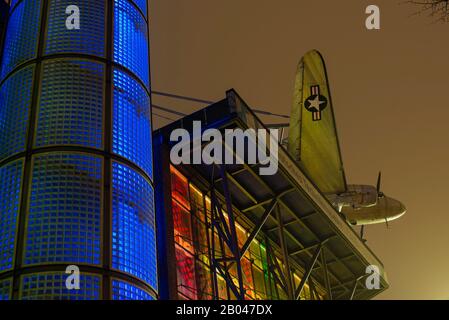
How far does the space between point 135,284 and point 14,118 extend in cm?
456

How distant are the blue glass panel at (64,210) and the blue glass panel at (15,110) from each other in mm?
886

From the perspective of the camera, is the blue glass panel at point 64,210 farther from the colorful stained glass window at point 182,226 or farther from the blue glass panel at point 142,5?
the colorful stained glass window at point 182,226

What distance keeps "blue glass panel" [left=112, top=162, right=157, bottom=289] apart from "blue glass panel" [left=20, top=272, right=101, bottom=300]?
67 cm

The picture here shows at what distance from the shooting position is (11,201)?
1394cm

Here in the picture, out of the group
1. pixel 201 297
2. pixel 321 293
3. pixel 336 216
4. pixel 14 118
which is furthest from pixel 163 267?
pixel 321 293

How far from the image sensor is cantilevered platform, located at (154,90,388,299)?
23469 mm

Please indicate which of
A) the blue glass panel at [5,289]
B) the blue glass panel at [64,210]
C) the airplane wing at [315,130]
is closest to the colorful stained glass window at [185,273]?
the blue glass panel at [64,210]

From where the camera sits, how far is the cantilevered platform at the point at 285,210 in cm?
2347

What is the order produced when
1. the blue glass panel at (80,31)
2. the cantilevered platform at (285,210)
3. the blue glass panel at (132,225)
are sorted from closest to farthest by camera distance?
the blue glass panel at (132,225) < the blue glass panel at (80,31) < the cantilevered platform at (285,210)

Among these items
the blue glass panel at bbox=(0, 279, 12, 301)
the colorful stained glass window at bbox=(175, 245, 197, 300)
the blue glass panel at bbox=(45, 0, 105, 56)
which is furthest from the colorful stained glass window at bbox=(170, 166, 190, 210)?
the blue glass panel at bbox=(0, 279, 12, 301)

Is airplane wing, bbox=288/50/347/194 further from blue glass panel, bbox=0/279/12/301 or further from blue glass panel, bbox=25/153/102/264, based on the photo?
blue glass panel, bbox=0/279/12/301

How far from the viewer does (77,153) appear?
14.4m

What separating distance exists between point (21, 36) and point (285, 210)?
15.0 metres
